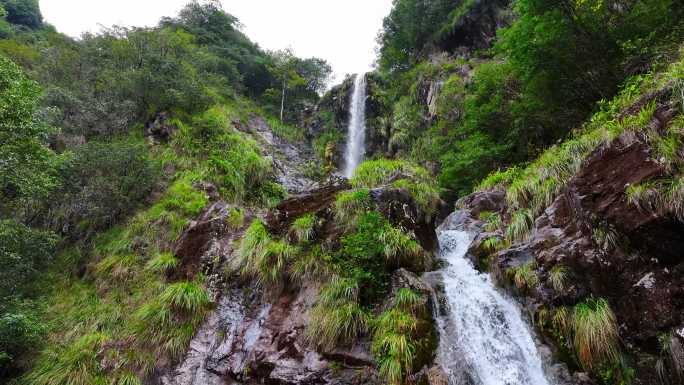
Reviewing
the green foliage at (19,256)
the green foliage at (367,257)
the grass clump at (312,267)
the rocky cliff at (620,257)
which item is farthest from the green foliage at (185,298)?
the rocky cliff at (620,257)

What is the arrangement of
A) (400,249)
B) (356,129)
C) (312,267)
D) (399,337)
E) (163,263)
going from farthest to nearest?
(356,129) → (163,263) → (312,267) → (400,249) → (399,337)

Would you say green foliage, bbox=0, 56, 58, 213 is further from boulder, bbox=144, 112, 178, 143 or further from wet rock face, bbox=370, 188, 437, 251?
wet rock face, bbox=370, 188, 437, 251

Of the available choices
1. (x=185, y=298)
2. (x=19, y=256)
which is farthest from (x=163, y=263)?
(x=19, y=256)

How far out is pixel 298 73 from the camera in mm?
30641

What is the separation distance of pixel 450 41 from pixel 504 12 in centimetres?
365

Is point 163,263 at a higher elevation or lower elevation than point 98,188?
lower

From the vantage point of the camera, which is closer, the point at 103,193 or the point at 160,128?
the point at 103,193

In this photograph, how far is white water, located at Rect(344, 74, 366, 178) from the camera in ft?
76.6

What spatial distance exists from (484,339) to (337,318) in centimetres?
255

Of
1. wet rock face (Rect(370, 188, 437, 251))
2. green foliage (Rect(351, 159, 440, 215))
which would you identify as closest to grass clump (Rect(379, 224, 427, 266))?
wet rock face (Rect(370, 188, 437, 251))

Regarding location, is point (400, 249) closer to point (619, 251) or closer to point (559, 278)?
point (559, 278)

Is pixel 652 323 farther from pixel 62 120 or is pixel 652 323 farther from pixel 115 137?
pixel 62 120

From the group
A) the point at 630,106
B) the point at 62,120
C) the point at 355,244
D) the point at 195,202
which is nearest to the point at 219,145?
the point at 195,202

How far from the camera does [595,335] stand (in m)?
4.77
